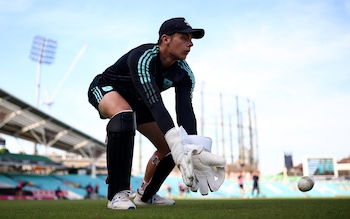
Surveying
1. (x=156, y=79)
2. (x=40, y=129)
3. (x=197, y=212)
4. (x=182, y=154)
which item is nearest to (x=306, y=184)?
(x=156, y=79)

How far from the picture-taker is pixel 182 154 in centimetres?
260

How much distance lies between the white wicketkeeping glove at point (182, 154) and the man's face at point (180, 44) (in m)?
0.80

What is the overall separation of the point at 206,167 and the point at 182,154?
0.70 ft

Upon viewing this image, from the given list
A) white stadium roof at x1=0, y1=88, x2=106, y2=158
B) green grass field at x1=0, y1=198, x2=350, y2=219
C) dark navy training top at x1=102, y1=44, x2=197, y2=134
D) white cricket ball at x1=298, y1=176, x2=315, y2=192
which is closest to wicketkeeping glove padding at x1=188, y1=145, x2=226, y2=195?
green grass field at x1=0, y1=198, x2=350, y2=219

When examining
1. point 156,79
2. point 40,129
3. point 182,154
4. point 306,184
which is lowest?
point 306,184

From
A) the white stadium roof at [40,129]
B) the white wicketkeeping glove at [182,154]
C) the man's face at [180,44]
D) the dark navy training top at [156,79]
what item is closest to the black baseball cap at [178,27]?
the man's face at [180,44]

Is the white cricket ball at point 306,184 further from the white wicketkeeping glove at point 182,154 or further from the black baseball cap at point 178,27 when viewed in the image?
the white wicketkeeping glove at point 182,154

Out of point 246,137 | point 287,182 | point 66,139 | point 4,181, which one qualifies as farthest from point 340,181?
point 4,181

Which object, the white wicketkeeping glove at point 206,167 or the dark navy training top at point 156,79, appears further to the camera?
the dark navy training top at point 156,79

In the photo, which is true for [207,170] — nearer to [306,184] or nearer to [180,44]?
[180,44]

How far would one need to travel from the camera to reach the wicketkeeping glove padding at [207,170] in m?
2.64

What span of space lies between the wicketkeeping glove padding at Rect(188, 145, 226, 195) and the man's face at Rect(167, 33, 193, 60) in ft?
3.19

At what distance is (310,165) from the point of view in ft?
146

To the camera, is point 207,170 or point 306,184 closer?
point 207,170
